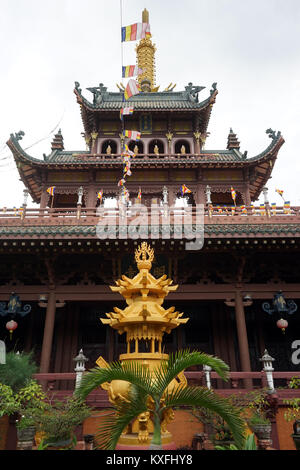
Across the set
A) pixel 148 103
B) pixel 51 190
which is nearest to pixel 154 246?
pixel 51 190

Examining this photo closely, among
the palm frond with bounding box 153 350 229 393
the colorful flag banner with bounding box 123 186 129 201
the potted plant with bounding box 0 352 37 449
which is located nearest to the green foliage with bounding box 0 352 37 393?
the potted plant with bounding box 0 352 37 449

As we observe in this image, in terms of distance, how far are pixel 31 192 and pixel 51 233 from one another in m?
9.92

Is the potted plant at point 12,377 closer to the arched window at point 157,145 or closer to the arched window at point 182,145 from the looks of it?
the arched window at point 157,145

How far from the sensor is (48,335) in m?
9.20

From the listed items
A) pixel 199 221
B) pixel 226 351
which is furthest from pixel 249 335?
pixel 199 221

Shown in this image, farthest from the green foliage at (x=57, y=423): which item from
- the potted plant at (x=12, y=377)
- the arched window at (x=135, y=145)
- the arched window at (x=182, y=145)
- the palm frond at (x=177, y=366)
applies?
the arched window at (x=182, y=145)

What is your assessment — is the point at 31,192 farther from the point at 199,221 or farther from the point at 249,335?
the point at 249,335

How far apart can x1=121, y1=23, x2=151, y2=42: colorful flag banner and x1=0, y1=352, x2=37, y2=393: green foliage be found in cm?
1288

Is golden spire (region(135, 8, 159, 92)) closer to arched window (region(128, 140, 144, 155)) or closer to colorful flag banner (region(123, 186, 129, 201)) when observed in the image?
arched window (region(128, 140, 144, 155))

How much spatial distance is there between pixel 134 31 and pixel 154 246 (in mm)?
10066

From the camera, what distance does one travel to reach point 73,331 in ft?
36.0

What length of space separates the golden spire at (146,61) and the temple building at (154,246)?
484 centimetres

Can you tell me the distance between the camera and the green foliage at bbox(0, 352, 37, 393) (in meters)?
6.83

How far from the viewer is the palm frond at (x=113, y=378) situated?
13.9ft
